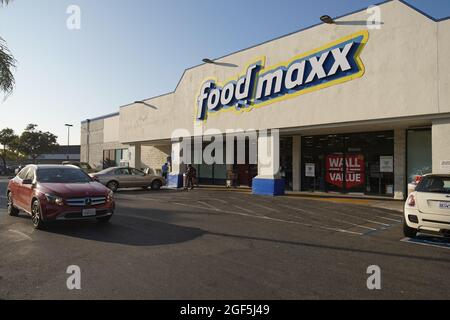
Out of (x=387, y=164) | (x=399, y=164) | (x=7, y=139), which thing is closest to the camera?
(x=399, y=164)

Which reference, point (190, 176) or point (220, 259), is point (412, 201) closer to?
point (220, 259)

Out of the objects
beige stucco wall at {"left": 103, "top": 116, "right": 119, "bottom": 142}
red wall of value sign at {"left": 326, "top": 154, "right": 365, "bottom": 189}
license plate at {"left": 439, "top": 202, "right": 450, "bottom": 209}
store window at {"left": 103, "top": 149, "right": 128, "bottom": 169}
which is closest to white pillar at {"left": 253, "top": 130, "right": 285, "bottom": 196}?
red wall of value sign at {"left": 326, "top": 154, "right": 365, "bottom": 189}

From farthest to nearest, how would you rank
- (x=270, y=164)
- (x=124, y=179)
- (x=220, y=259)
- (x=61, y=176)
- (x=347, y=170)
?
1. (x=124, y=179)
2. (x=347, y=170)
3. (x=270, y=164)
4. (x=61, y=176)
5. (x=220, y=259)

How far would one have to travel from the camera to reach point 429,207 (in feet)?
25.3

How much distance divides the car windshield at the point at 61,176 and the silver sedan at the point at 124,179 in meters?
10.1

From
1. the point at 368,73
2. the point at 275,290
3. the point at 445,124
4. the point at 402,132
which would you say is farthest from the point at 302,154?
the point at 275,290

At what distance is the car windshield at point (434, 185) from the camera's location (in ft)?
25.3

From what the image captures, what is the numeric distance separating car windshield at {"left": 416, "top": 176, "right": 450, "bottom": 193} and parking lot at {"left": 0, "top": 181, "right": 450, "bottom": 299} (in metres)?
1.14

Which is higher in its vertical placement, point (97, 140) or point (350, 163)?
point (97, 140)

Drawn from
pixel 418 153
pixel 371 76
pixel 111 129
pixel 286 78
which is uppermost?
pixel 286 78

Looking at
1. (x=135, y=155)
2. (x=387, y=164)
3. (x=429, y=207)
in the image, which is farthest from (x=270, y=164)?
(x=135, y=155)

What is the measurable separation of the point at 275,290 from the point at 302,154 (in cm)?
1625

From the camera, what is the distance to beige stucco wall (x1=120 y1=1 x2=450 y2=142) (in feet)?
41.0

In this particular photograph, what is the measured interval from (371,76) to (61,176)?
37.3 ft
